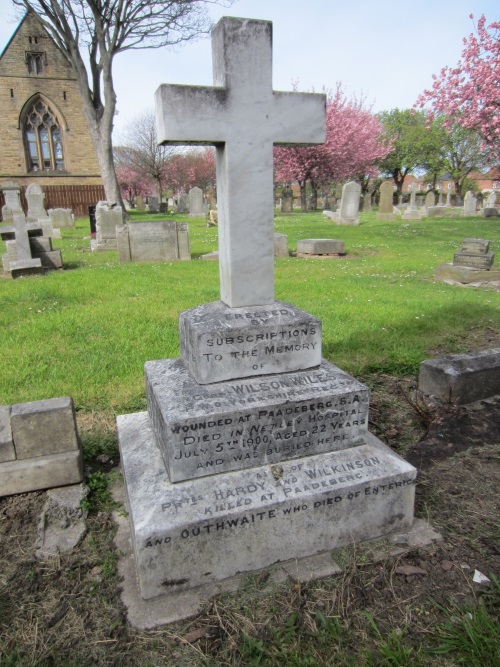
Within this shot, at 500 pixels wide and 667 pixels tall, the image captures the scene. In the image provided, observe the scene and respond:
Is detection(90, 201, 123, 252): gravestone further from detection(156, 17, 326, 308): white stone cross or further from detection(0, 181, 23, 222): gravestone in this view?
detection(156, 17, 326, 308): white stone cross

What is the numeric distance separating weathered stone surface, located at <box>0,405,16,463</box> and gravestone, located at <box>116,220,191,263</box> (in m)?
8.95

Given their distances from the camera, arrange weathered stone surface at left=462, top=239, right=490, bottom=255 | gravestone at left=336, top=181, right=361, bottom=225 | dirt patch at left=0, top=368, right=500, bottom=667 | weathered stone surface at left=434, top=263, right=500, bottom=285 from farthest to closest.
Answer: gravestone at left=336, top=181, right=361, bottom=225, weathered stone surface at left=462, top=239, right=490, bottom=255, weathered stone surface at left=434, top=263, right=500, bottom=285, dirt patch at left=0, top=368, right=500, bottom=667

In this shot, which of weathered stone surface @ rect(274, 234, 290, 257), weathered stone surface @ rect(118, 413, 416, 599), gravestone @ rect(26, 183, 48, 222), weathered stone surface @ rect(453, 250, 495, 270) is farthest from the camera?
gravestone @ rect(26, 183, 48, 222)

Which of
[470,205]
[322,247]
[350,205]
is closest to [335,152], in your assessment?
[470,205]

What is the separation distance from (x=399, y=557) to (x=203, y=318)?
5.06 ft

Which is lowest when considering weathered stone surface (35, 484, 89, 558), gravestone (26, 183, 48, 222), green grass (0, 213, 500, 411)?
weathered stone surface (35, 484, 89, 558)

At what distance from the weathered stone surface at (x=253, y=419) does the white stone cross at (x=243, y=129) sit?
1.67 ft

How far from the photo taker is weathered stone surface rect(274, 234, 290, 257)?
11688mm

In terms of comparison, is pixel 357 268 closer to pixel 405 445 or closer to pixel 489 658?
pixel 405 445

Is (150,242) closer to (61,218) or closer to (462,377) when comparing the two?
(462,377)

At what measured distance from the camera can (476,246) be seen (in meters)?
8.95

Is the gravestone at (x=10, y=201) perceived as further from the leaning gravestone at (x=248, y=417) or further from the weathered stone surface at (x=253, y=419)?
the weathered stone surface at (x=253, y=419)

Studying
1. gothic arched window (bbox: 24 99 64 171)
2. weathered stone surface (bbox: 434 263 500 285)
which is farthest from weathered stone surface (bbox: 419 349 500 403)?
gothic arched window (bbox: 24 99 64 171)

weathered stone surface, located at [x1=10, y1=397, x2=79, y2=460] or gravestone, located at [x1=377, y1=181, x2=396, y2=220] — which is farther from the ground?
gravestone, located at [x1=377, y1=181, x2=396, y2=220]
